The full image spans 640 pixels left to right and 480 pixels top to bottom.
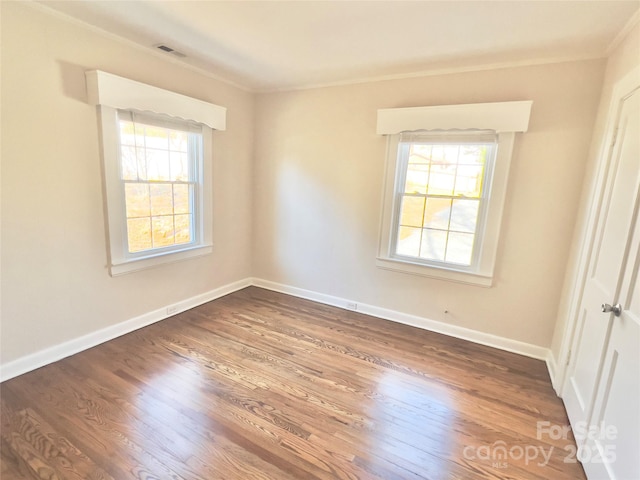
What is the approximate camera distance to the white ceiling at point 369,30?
1866 millimetres

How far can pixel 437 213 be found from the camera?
9.94 feet

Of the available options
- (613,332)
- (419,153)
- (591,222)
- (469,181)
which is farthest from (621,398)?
(419,153)

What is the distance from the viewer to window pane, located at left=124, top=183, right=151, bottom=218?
2.70 metres

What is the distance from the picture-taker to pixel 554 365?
2438 mm

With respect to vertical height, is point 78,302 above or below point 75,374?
above

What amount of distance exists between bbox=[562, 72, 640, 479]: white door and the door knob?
0.02 m

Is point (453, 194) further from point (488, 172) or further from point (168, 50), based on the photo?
point (168, 50)

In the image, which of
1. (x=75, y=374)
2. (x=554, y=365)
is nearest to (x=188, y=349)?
(x=75, y=374)

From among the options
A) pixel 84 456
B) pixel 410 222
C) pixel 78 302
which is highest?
pixel 410 222

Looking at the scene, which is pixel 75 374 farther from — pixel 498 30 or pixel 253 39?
pixel 498 30

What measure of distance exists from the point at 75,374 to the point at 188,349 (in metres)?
0.75

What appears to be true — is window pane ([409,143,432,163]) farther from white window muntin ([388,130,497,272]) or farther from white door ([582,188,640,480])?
white door ([582,188,640,480])

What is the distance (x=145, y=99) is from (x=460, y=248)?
308cm

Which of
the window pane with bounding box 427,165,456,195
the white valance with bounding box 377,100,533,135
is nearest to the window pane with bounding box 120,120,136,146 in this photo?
the white valance with bounding box 377,100,533,135
